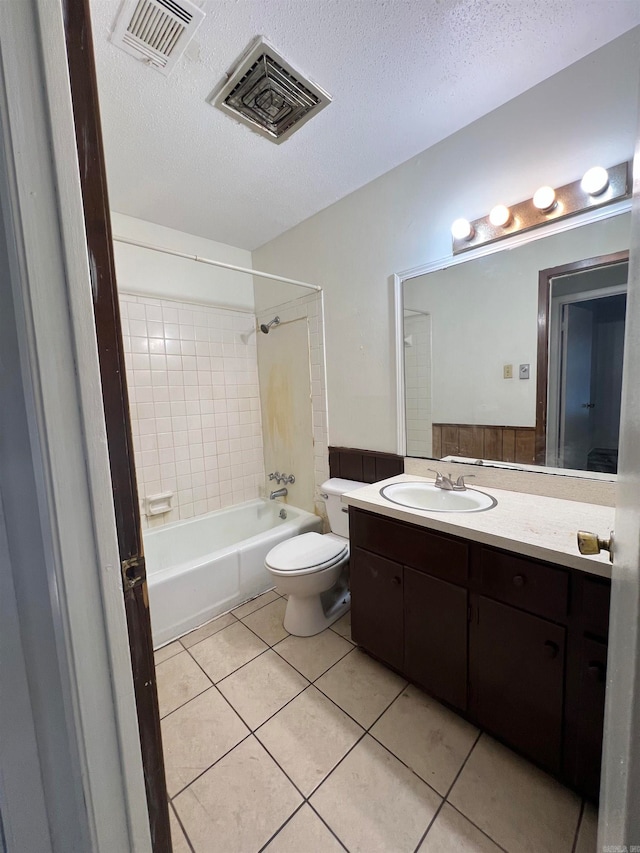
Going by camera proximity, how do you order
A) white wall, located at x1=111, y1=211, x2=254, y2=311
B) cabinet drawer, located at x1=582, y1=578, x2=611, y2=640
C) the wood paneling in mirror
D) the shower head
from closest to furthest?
cabinet drawer, located at x1=582, y1=578, x2=611, y2=640, the wood paneling in mirror, white wall, located at x1=111, y1=211, x2=254, y2=311, the shower head

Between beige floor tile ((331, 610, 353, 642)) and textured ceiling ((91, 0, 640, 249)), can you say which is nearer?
textured ceiling ((91, 0, 640, 249))

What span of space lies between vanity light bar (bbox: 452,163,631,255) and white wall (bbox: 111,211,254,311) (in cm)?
172

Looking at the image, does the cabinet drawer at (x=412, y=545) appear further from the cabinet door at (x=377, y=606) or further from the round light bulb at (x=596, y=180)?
the round light bulb at (x=596, y=180)

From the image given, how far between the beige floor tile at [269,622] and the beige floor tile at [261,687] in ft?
0.46

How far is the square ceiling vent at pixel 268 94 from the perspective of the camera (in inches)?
47.4

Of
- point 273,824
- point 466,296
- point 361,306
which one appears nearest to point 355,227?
point 361,306

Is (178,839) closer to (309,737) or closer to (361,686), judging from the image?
(309,737)

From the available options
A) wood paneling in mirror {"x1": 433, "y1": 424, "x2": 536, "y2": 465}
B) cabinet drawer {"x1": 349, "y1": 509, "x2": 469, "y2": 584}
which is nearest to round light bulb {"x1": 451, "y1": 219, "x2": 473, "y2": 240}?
wood paneling in mirror {"x1": 433, "y1": 424, "x2": 536, "y2": 465}

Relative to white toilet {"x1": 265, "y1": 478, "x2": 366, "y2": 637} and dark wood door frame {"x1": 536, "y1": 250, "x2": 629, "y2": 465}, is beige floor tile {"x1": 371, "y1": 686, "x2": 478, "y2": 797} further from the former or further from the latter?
dark wood door frame {"x1": 536, "y1": 250, "x2": 629, "y2": 465}

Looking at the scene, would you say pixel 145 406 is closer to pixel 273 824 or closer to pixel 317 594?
pixel 317 594

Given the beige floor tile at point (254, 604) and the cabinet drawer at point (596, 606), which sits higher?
the cabinet drawer at point (596, 606)

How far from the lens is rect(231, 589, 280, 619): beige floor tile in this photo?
6.44 ft

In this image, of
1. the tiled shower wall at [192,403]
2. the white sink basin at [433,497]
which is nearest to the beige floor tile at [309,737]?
the white sink basin at [433,497]

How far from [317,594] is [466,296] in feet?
5.57
